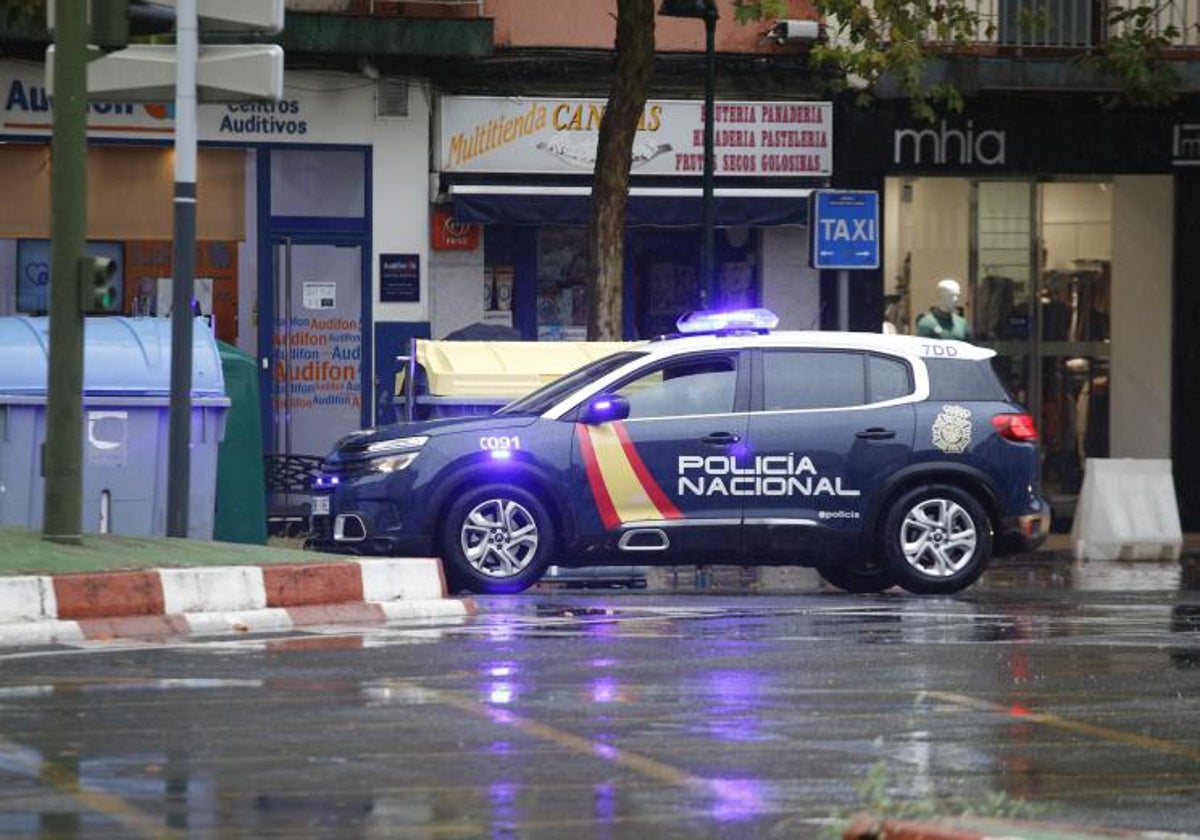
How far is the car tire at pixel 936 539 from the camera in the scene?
1641cm

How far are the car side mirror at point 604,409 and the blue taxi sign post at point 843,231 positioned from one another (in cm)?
593

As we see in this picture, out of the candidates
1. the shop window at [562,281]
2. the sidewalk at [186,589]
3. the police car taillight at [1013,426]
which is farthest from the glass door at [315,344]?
the sidewalk at [186,589]

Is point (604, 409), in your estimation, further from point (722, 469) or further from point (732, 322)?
point (732, 322)

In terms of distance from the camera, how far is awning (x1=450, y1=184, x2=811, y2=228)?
24125 millimetres

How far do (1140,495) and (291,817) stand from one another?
16.2 m

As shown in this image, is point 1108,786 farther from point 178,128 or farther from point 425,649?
point 178,128

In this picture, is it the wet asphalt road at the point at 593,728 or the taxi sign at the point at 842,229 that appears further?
the taxi sign at the point at 842,229

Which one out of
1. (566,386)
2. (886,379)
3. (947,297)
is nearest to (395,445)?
(566,386)

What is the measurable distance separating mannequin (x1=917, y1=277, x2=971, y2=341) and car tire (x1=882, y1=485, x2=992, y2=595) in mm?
5456

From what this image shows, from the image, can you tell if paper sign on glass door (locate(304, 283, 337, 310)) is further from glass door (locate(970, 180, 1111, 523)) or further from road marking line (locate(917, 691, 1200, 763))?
road marking line (locate(917, 691, 1200, 763))

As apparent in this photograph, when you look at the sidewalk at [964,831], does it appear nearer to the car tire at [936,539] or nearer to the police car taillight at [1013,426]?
the car tire at [936,539]

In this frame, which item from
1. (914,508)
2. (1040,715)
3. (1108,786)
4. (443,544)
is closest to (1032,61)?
(914,508)

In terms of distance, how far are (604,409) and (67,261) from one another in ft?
13.9

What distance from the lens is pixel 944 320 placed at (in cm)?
2236
